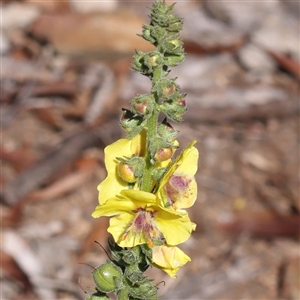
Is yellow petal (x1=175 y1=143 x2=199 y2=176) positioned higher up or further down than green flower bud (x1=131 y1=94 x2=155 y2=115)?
further down

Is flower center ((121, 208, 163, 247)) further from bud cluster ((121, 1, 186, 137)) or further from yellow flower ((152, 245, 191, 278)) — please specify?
bud cluster ((121, 1, 186, 137))

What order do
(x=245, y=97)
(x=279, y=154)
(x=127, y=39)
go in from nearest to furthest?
(x=279, y=154) < (x=245, y=97) < (x=127, y=39)

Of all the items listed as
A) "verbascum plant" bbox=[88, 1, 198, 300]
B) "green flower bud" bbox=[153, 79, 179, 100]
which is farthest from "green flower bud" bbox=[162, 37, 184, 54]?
"green flower bud" bbox=[153, 79, 179, 100]

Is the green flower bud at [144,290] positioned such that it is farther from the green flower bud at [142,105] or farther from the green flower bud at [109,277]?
the green flower bud at [142,105]

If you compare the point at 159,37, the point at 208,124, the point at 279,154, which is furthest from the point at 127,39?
the point at 159,37

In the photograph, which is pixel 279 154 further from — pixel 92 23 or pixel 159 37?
pixel 159 37

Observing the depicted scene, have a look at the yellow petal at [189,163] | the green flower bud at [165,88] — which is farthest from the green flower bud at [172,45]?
the yellow petal at [189,163]
